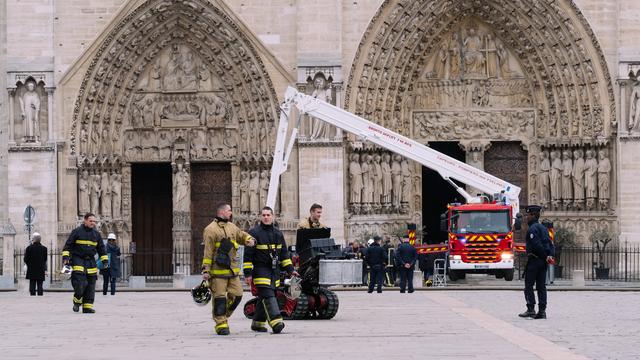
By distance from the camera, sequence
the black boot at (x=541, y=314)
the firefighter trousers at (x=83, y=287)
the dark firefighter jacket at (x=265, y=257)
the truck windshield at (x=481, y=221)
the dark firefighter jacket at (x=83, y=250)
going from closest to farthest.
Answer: the dark firefighter jacket at (x=265, y=257) < the black boot at (x=541, y=314) < the firefighter trousers at (x=83, y=287) < the dark firefighter jacket at (x=83, y=250) < the truck windshield at (x=481, y=221)

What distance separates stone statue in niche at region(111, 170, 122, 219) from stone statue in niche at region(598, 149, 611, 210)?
13.8 m

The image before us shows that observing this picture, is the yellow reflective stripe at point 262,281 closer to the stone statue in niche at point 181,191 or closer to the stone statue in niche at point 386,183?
the stone statue in niche at point 386,183

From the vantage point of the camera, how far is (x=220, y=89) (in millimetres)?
43188

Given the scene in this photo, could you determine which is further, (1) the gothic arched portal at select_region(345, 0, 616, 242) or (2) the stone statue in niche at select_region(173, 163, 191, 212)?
(2) the stone statue in niche at select_region(173, 163, 191, 212)

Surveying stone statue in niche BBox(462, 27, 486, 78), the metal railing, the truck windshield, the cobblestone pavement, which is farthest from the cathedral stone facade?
the cobblestone pavement

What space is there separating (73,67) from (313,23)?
6.94m

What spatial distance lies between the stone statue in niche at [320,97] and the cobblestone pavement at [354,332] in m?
12.2

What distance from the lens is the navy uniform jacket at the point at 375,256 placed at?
1339 inches

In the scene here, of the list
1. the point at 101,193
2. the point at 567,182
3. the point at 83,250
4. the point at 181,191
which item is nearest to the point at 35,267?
the point at 83,250

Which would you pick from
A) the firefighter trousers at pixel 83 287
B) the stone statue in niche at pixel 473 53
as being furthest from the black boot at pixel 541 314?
the stone statue in niche at pixel 473 53

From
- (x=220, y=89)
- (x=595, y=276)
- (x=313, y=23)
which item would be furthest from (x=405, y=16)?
(x=595, y=276)

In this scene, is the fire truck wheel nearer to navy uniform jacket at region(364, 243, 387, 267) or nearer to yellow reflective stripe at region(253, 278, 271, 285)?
navy uniform jacket at region(364, 243, 387, 267)

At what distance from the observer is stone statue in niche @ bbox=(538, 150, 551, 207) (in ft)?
Answer: 139

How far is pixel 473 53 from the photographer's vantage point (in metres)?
43.0
